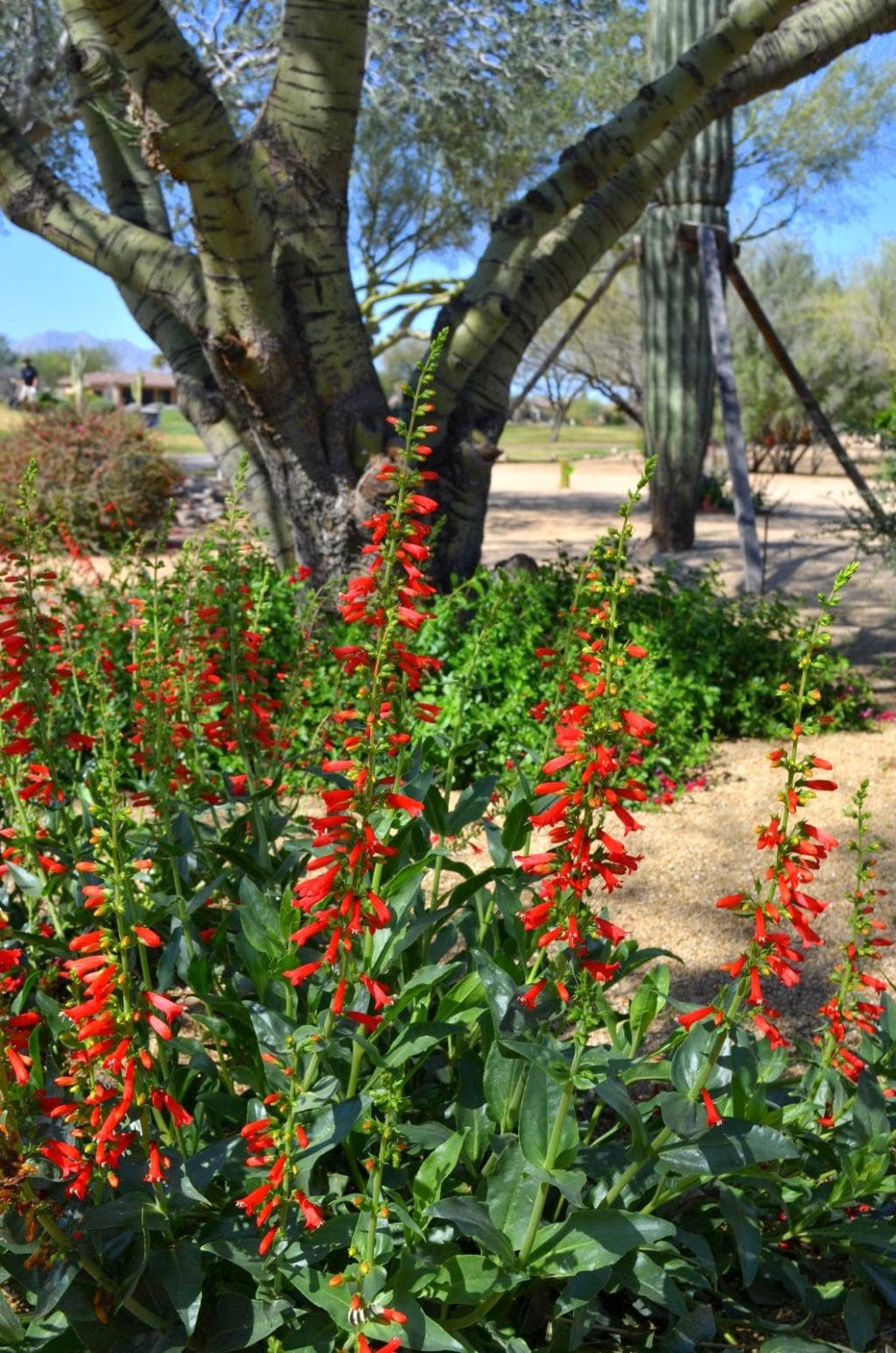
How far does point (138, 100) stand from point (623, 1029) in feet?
13.7

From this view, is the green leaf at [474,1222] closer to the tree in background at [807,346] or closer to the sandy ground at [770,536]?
the sandy ground at [770,536]

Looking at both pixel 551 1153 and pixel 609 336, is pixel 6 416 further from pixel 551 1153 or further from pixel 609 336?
pixel 551 1153

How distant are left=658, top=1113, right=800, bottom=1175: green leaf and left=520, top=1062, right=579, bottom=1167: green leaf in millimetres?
143

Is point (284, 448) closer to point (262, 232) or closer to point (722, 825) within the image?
point (262, 232)

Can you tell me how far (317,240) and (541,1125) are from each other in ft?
16.0

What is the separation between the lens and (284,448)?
19.6 ft

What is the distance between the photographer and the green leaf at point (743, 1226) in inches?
75.2

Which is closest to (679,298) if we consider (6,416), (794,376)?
(794,376)

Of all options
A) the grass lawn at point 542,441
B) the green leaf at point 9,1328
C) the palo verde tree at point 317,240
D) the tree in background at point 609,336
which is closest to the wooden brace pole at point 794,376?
the palo verde tree at point 317,240

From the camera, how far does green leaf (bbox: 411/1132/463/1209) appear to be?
186 centimetres

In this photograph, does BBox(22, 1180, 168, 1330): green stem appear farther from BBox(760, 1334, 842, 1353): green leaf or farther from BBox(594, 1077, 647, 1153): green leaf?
BBox(760, 1334, 842, 1353): green leaf

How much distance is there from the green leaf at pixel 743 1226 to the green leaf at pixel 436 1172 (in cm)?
46

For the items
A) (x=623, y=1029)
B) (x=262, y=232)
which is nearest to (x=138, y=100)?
(x=262, y=232)

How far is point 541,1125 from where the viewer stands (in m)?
1.82
